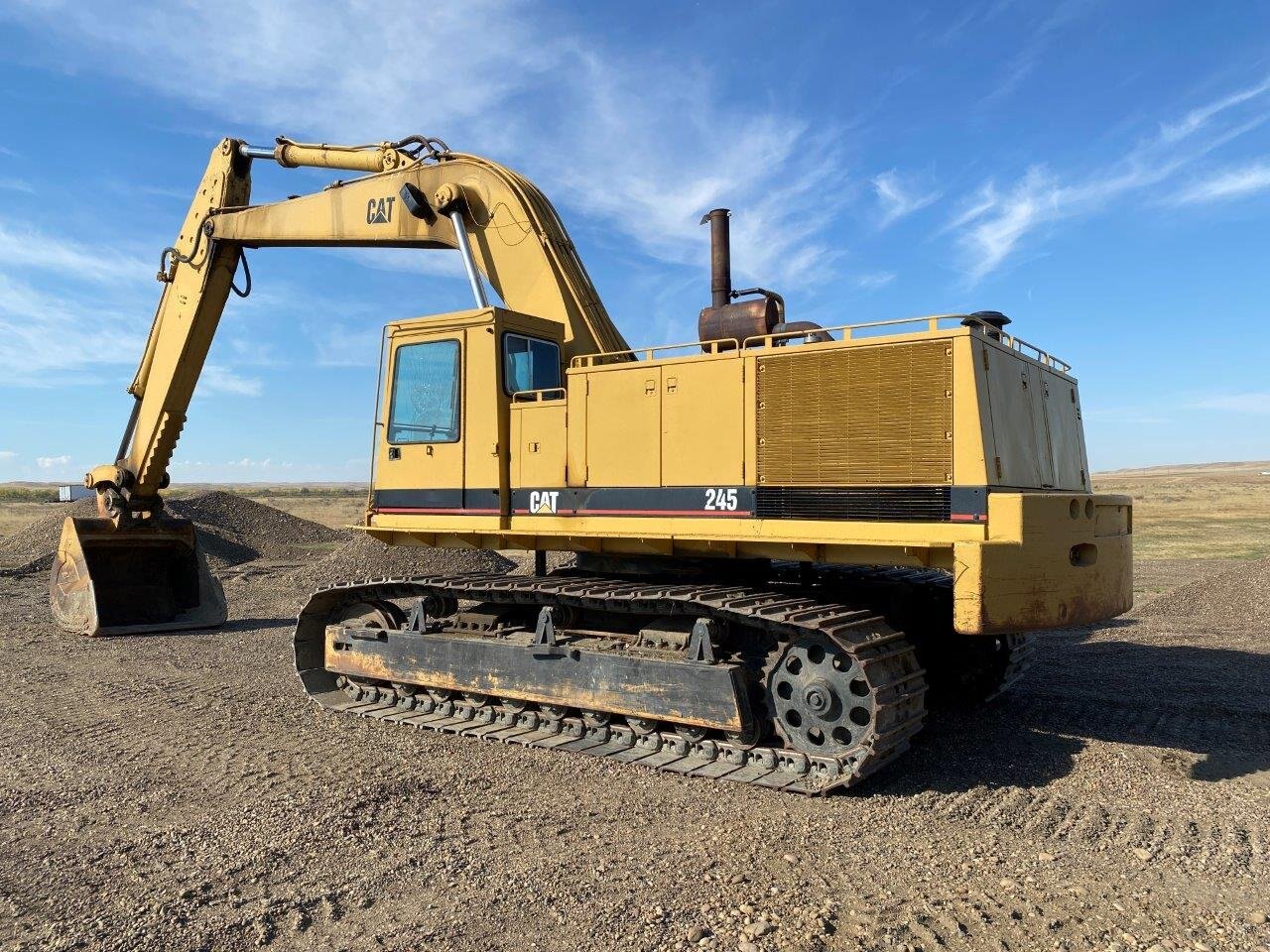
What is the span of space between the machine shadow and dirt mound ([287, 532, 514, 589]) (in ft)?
39.5

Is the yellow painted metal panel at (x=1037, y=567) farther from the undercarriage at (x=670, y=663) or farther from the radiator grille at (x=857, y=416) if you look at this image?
the undercarriage at (x=670, y=663)

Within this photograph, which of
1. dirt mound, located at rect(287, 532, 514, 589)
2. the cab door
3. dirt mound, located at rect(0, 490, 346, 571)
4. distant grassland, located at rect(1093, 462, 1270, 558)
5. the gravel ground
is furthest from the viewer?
distant grassland, located at rect(1093, 462, 1270, 558)

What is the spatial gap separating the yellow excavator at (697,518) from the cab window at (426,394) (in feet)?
0.09

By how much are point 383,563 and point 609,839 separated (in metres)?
14.9

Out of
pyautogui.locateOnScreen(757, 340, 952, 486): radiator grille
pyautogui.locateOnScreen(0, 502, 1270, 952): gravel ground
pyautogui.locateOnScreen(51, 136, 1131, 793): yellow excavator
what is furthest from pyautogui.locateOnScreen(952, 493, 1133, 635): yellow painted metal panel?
pyautogui.locateOnScreen(0, 502, 1270, 952): gravel ground

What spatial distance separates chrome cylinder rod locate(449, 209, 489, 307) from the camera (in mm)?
8789

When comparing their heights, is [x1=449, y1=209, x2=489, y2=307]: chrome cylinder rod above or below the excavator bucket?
above

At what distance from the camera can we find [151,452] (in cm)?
1263

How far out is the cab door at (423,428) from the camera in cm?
823

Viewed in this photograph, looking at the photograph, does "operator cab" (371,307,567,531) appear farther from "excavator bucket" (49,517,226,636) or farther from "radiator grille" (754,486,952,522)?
"excavator bucket" (49,517,226,636)

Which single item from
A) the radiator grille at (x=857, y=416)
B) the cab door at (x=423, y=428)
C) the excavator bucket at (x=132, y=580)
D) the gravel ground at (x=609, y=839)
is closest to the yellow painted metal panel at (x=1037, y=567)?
the radiator grille at (x=857, y=416)

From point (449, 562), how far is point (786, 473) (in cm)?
1387

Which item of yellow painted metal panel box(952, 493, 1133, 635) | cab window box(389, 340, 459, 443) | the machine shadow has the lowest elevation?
the machine shadow

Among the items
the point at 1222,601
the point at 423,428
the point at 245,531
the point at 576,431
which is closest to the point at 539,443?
the point at 576,431
